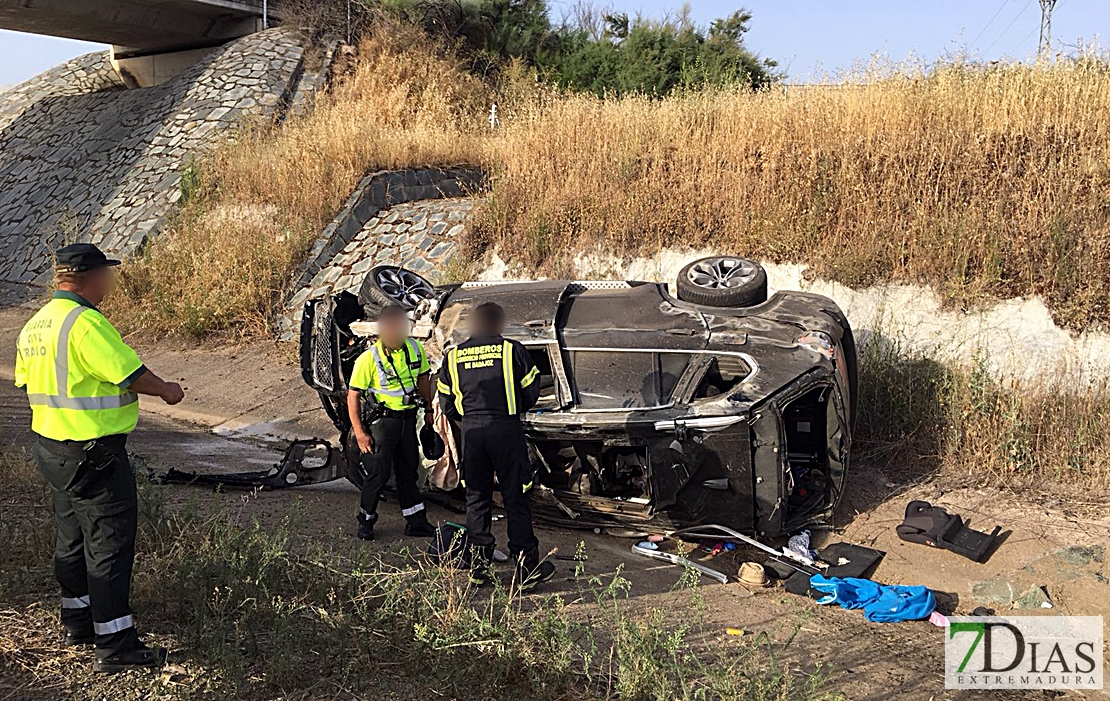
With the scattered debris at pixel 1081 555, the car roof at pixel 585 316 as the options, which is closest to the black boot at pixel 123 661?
the car roof at pixel 585 316

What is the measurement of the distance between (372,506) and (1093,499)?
5.56 meters

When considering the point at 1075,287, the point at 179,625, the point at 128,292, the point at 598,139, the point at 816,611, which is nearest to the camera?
the point at 179,625

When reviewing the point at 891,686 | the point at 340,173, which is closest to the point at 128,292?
the point at 340,173

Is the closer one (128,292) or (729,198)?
(729,198)

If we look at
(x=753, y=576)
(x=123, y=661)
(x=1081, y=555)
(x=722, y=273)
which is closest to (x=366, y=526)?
(x=123, y=661)

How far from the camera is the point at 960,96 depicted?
971cm

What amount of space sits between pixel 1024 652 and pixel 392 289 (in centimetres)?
526

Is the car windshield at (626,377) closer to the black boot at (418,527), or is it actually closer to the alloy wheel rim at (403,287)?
the black boot at (418,527)

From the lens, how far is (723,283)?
7.20m

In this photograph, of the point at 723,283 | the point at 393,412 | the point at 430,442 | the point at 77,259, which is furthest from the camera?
the point at 723,283

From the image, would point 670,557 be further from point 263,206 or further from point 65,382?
point 263,206

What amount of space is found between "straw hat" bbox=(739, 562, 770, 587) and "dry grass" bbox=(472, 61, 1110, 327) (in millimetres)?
3964

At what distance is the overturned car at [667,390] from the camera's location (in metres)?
5.88

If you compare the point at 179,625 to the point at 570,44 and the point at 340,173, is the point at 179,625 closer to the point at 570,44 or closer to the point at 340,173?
the point at 340,173
